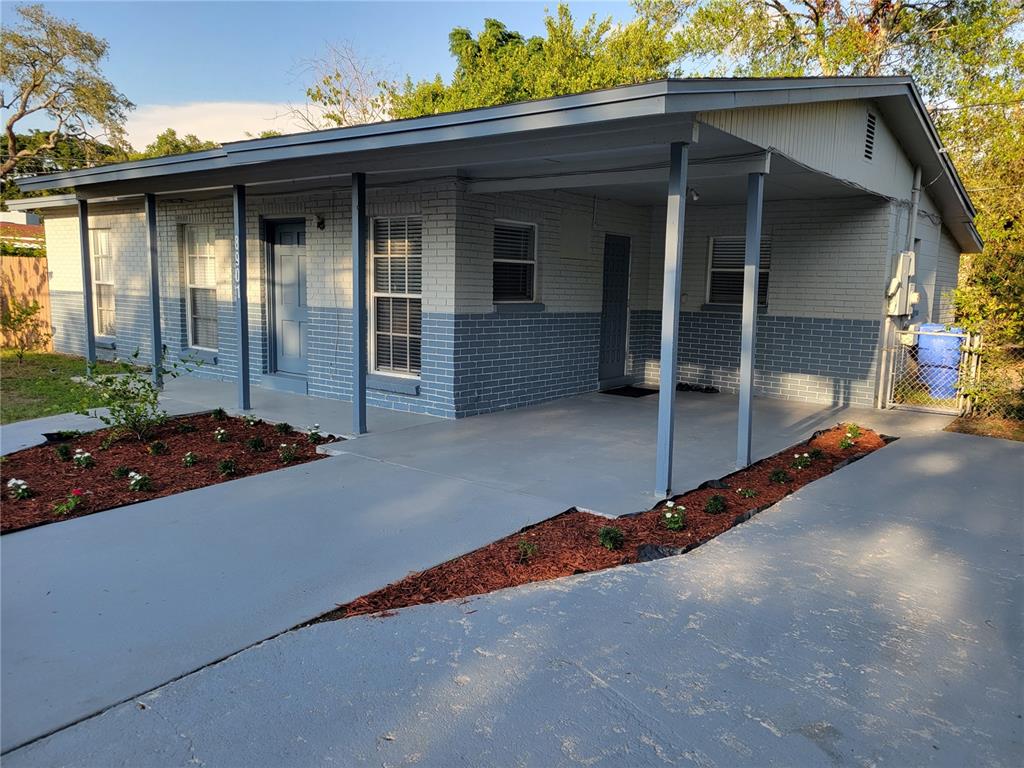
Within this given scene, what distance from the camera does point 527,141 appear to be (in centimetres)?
564

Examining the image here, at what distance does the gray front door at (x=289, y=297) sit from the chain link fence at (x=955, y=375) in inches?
318

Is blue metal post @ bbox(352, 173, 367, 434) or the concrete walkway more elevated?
blue metal post @ bbox(352, 173, 367, 434)

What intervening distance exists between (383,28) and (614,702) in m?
22.8

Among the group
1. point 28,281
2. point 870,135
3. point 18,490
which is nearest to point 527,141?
point 18,490

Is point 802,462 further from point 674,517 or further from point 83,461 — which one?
point 83,461

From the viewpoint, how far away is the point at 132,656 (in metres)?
3.16

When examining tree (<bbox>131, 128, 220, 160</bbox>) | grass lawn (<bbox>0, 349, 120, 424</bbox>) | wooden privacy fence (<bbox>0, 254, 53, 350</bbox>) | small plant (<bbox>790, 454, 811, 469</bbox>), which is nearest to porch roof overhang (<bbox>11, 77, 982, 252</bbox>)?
grass lawn (<bbox>0, 349, 120, 424</bbox>)

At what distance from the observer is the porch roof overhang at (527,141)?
4.70 metres

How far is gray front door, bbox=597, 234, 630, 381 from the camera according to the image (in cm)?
1082

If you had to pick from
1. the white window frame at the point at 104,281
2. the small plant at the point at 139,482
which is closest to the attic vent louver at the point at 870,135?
the small plant at the point at 139,482

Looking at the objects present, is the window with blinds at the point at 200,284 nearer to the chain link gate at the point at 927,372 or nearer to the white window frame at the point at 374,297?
the white window frame at the point at 374,297

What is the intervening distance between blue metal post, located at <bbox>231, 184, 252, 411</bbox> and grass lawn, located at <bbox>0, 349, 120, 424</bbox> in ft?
4.82

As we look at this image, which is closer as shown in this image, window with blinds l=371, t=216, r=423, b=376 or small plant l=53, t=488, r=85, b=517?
small plant l=53, t=488, r=85, b=517

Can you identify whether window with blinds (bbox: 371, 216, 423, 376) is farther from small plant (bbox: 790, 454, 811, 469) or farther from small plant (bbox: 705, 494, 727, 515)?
small plant (bbox: 705, 494, 727, 515)
